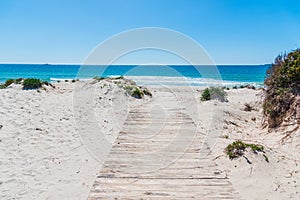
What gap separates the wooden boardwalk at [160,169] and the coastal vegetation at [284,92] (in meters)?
2.18

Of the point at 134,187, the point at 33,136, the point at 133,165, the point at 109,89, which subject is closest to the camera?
the point at 134,187

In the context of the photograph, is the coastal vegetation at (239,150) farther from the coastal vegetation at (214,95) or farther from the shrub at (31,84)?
the shrub at (31,84)

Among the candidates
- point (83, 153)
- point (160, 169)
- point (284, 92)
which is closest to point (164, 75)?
point (284, 92)

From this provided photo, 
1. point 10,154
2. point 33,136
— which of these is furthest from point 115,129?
point 10,154

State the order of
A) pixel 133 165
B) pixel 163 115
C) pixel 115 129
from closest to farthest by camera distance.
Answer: pixel 133 165, pixel 115 129, pixel 163 115

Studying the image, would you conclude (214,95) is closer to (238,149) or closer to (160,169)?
(238,149)

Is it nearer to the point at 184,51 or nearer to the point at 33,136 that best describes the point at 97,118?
the point at 33,136

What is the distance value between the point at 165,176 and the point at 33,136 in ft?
12.6

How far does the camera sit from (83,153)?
608 centimetres

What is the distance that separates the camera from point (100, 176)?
14.9 feet

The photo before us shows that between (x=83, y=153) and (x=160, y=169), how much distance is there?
2.05 meters

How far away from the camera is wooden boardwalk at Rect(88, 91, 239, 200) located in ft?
13.0

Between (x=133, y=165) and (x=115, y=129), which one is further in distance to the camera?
(x=115, y=129)

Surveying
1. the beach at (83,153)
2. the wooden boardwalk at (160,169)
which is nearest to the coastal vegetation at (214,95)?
the beach at (83,153)
